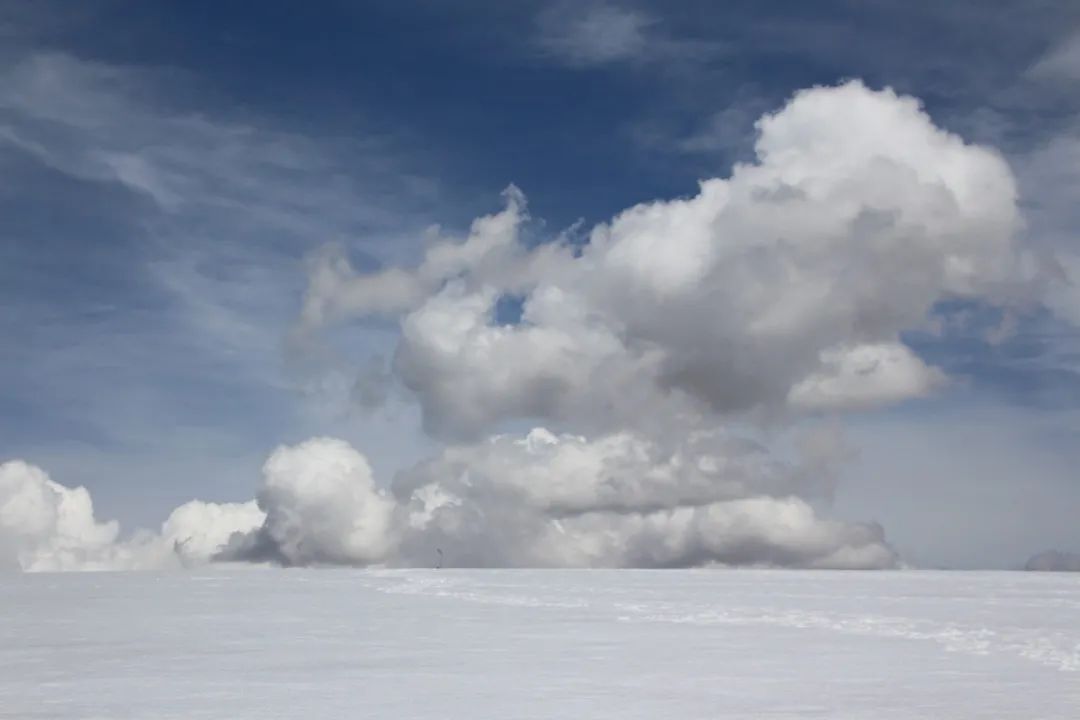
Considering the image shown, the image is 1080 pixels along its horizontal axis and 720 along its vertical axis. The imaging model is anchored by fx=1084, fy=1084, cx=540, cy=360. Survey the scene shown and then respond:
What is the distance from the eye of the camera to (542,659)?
26.3 metres

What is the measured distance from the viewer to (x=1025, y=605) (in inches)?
1902

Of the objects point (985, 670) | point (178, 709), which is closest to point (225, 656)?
point (178, 709)

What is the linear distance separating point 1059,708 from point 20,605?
48.0 metres

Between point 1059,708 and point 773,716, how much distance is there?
506cm

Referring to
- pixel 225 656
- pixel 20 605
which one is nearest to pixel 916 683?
pixel 225 656

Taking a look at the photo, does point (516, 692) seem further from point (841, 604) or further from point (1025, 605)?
point (1025, 605)

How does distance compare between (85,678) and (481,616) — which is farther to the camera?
(481,616)

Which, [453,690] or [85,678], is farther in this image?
[85,678]

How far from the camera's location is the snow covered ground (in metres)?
19.2

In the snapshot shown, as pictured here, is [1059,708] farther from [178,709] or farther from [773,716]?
[178,709]

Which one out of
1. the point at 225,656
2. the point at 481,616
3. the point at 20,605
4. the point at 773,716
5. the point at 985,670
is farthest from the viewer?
the point at 20,605

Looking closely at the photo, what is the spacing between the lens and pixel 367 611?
44125 mm

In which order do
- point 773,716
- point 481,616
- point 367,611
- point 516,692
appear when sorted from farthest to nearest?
point 367,611, point 481,616, point 516,692, point 773,716

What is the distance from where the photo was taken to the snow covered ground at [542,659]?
19.2 metres
